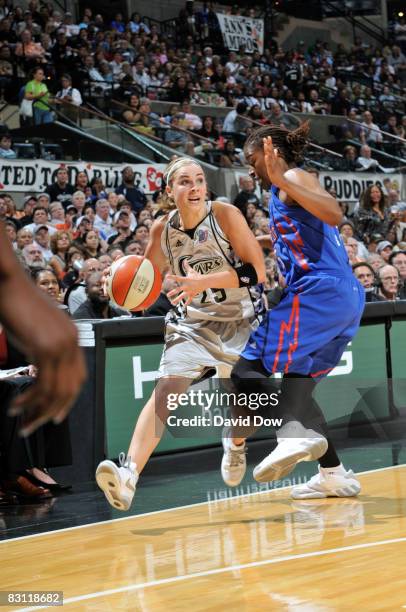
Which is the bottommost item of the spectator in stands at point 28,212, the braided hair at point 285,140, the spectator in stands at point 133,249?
the spectator in stands at point 133,249

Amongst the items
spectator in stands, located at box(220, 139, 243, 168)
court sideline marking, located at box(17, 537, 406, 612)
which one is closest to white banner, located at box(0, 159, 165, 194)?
spectator in stands, located at box(220, 139, 243, 168)

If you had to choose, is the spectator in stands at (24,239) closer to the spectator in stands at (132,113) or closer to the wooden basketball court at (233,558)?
the wooden basketball court at (233,558)

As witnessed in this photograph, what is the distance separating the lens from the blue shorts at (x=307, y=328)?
5289 mm

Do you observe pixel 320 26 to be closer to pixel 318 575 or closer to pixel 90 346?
pixel 90 346

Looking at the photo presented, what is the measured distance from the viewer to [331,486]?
578cm

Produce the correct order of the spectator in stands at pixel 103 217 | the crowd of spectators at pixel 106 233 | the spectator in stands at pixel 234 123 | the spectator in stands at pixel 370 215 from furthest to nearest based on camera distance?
the spectator in stands at pixel 234 123 < the spectator in stands at pixel 370 215 < the spectator in stands at pixel 103 217 < the crowd of spectators at pixel 106 233

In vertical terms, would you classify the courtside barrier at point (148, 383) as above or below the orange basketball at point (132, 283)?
below

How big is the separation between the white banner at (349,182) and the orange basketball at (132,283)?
13.1 metres

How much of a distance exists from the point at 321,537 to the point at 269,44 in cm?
2549

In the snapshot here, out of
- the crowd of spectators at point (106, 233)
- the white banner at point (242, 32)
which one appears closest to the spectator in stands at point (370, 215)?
the crowd of spectators at point (106, 233)

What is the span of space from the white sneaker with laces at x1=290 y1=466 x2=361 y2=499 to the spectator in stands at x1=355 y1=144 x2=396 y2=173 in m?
14.4

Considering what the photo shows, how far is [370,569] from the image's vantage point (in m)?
4.06

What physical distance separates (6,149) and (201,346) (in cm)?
959

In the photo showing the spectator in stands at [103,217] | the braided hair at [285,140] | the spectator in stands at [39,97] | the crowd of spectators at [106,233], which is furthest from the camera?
the spectator in stands at [39,97]
